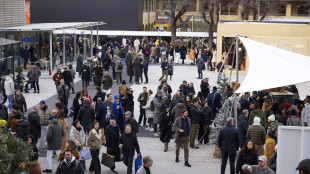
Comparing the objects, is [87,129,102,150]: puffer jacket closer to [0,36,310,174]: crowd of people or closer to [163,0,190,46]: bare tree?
[0,36,310,174]: crowd of people

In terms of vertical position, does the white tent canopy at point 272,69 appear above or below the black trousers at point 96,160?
above

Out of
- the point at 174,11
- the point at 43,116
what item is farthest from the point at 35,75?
the point at 174,11

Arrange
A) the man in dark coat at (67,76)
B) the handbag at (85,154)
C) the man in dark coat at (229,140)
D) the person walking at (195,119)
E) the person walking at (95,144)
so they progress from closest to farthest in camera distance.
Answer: the man in dark coat at (229,140) < the person walking at (95,144) < the handbag at (85,154) < the person walking at (195,119) < the man in dark coat at (67,76)

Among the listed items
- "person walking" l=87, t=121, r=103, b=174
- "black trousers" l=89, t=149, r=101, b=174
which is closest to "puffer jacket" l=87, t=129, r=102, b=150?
"person walking" l=87, t=121, r=103, b=174

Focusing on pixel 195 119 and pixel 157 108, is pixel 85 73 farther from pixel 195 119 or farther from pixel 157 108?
pixel 195 119

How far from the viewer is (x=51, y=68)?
30.6m

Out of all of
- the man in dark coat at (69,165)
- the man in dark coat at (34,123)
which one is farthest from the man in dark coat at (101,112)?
the man in dark coat at (69,165)

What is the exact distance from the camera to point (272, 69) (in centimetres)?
1495

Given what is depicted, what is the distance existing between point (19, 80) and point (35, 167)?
14392 mm

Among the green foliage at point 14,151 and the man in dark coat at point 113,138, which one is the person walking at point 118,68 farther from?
the green foliage at point 14,151

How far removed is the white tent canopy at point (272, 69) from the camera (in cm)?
1421

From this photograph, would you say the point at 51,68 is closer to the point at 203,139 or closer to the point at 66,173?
the point at 203,139

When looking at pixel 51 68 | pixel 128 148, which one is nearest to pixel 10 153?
pixel 128 148

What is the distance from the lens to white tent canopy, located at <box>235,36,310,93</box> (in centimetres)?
1421
